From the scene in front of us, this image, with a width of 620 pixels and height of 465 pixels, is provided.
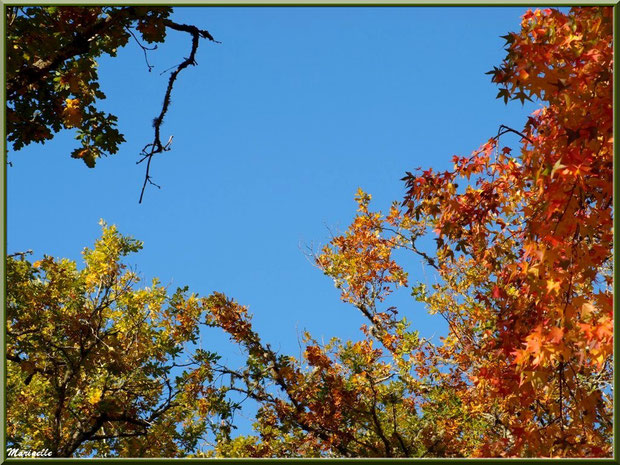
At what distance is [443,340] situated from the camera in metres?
9.87

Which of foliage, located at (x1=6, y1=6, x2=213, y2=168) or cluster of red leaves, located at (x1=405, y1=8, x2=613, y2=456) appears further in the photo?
foliage, located at (x1=6, y1=6, x2=213, y2=168)

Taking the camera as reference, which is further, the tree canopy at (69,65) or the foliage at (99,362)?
the foliage at (99,362)

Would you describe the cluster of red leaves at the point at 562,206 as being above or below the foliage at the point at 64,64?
below

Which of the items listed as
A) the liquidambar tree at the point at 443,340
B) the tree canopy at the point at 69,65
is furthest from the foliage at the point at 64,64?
the liquidambar tree at the point at 443,340

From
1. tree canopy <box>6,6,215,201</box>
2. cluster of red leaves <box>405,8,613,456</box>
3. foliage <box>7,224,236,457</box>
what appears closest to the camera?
cluster of red leaves <box>405,8,613,456</box>

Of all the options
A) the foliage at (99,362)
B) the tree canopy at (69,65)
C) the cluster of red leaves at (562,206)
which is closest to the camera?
the cluster of red leaves at (562,206)

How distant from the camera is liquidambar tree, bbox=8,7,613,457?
3.89m

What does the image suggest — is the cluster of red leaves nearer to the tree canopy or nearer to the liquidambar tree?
the liquidambar tree

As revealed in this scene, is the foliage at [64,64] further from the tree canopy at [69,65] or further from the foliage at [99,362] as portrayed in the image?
the foliage at [99,362]

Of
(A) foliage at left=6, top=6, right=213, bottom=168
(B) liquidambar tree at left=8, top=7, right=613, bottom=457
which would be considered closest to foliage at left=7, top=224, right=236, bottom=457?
(B) liquidambar tree at left=8, top=7, right=613, bottom=457

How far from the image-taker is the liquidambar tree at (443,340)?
3891 mm

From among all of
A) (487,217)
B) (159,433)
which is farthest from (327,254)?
(487,217)

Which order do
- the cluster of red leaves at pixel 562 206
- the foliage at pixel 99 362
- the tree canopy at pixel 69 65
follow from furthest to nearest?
the foliage at pixel 99 362
the tree canopy at pixel 69 65
the cluster of red leaves at pixel 562 206

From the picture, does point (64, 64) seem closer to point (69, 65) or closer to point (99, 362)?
point (69, 65)
